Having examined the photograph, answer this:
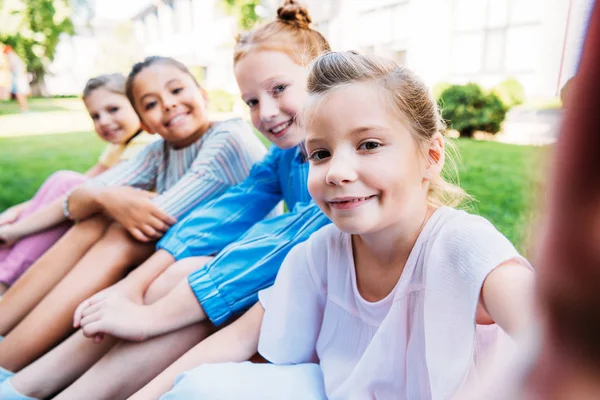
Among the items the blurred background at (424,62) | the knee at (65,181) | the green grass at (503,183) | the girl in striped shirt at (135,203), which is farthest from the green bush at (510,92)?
the knee at (65,181)

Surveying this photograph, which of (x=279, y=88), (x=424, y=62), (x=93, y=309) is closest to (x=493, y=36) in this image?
(x=424, y=62)

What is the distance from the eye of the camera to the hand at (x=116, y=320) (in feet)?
4.46

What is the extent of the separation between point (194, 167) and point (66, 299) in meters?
0.65

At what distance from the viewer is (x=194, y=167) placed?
1.94 metres

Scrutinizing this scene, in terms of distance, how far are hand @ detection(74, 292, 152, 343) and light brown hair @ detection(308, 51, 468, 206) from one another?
79cm

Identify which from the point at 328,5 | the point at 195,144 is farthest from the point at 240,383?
the point at 328,5

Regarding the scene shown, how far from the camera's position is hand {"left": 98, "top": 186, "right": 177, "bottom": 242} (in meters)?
1.75

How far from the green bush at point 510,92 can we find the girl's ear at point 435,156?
7.52 metres

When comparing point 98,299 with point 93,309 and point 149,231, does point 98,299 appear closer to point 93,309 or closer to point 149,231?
point 93,309

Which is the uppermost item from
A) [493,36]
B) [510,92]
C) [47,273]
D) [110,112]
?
[110,112]

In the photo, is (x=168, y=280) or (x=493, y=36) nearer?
(x=168, y=280)

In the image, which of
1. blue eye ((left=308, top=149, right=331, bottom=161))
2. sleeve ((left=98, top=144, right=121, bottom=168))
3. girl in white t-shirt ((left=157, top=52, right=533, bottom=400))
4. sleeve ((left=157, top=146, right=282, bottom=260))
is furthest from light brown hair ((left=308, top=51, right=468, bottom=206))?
sleeve ((left=98, top=144, right=121, bottom=168))

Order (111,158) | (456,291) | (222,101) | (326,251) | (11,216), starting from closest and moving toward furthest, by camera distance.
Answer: (456,291)
(326,251)
(11,216)
(111,158)
(222,101)

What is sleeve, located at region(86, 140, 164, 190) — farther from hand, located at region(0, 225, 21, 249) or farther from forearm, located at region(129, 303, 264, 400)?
forearm, located at region(129, 303, 264, 400)
